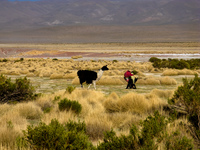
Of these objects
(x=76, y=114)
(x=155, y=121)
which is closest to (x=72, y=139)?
(x=155, y=121)

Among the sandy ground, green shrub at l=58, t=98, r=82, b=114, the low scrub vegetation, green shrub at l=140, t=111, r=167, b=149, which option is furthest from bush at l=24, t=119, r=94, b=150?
the sandy ground

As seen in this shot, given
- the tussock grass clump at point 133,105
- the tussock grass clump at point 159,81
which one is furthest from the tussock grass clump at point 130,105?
the tussock grass clump at point 159,81

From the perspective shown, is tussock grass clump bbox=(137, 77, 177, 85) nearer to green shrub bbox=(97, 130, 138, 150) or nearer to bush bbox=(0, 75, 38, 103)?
bush bbox=(0, 75, 38, 103)

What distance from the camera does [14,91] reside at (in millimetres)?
9945

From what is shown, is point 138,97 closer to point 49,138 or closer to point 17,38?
point 49,138

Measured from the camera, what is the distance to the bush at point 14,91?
9.71m

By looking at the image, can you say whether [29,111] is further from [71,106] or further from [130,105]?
[130,105]

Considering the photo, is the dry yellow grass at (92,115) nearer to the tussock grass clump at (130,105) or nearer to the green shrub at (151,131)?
the tussock grass clump at (130,105)

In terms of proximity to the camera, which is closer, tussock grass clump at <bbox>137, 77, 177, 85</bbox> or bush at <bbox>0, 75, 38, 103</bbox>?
bush at <bbox>0, 75, 38, 103</bbox>

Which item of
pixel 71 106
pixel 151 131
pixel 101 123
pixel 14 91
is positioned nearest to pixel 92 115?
pixel 101 123

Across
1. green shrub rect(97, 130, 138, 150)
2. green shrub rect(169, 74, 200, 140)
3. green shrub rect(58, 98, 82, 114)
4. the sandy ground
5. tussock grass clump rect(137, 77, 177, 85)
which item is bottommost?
tussock grass clump rect(137, 77, 177, 85)

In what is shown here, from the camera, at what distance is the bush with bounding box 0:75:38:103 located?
9.71 m

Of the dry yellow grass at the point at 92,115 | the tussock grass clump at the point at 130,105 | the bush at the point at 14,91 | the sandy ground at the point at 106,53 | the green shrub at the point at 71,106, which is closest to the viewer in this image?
the dry yellow grass at the point at 92,115

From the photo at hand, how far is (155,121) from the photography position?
16.1ft
